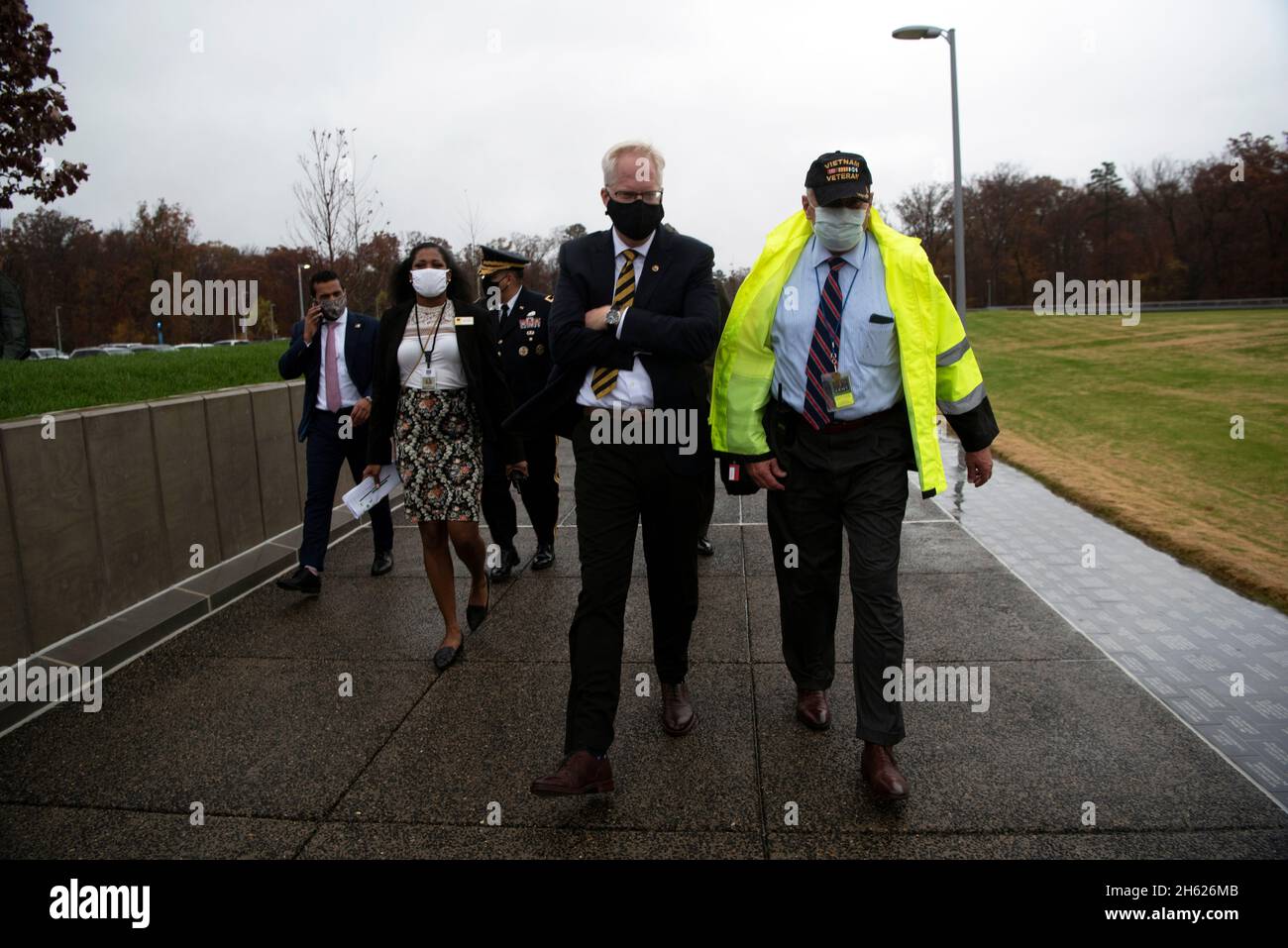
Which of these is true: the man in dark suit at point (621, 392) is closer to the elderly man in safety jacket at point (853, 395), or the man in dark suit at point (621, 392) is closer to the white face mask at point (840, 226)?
the elderly man in safety jacket at point (853, 395)

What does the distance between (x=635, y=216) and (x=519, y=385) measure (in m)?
2.97

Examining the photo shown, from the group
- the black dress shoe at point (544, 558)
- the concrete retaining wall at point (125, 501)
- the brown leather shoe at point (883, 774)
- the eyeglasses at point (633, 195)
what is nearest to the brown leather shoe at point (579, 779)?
the brown leather shoe at point (883, 774)

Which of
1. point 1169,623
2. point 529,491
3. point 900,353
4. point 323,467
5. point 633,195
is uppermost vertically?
point 633,195

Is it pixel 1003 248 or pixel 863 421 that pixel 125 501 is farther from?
pixel 1003 248

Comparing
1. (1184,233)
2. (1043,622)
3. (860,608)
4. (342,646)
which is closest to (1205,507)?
(1043,622)

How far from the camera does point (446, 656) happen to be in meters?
5.00

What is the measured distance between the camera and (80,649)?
5.00m

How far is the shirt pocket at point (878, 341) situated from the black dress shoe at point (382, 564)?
432 centimetres

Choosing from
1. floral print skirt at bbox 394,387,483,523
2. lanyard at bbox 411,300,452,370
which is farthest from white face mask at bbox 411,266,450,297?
floral print skirt at bbox 394,387,483,523

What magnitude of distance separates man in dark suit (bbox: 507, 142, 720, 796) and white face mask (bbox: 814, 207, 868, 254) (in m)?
0.44

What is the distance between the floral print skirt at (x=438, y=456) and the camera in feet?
16.7

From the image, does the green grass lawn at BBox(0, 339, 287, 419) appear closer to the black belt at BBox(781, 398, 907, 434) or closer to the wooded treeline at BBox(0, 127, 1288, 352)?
the black belt at BBox(781, 398, 907, 434)

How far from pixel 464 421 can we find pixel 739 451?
191 centimetres

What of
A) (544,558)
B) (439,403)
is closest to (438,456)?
(439,403)
